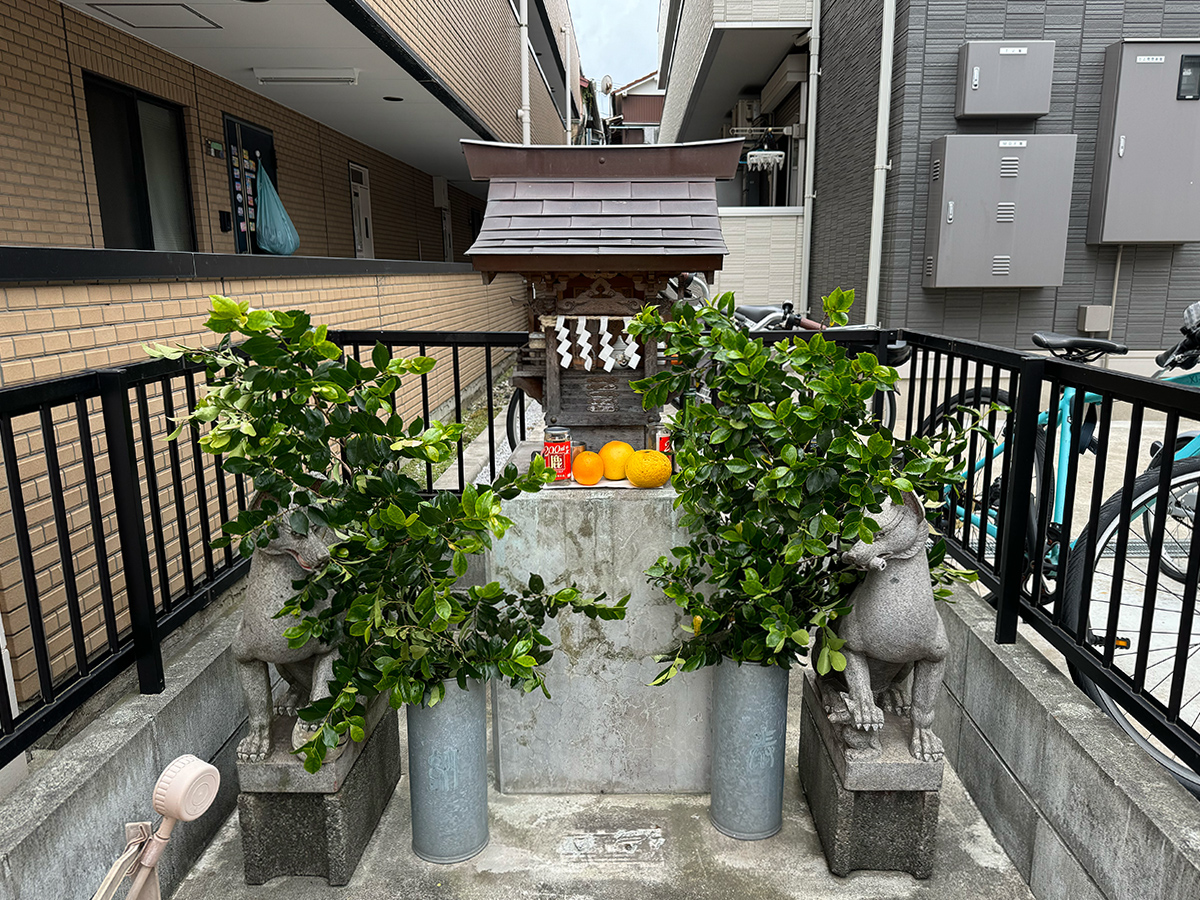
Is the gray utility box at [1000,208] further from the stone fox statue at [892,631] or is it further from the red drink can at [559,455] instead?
the stone fox statue at [892,631]

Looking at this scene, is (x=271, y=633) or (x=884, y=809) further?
(x=884, y=809)

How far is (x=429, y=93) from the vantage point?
8.59 meters

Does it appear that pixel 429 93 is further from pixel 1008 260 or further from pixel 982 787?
pixel 982 787

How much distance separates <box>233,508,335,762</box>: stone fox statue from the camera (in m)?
2.42

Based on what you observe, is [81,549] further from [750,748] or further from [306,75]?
[306,75]

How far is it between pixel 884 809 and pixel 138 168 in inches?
294

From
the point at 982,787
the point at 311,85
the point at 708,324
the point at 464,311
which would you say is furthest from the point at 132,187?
the point at 982,787

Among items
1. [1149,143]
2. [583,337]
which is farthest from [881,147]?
[583,337]

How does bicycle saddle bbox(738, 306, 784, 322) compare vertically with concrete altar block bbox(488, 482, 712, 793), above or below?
above

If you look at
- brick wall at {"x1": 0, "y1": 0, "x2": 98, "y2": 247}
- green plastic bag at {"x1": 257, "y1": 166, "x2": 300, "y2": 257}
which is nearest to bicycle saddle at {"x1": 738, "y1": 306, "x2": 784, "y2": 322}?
green plastic bag at {"x1": 257, "y1": 166, "x2": 300, "y2": 257}

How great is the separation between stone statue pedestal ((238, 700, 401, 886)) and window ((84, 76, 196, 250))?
A: 19.0 ft

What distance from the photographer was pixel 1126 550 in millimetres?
2666

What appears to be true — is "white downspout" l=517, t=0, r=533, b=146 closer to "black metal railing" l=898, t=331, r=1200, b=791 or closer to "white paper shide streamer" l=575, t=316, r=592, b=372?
"white paper shide streamer" l=575, t=316, r=592, b=372

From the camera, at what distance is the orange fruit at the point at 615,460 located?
3189 mm
